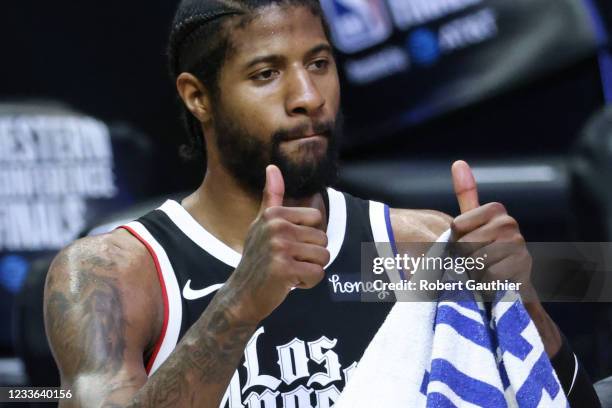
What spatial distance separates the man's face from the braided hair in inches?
0.5

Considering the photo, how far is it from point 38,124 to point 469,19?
88 cm

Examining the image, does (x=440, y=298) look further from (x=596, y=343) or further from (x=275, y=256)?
(x=596, y=343)

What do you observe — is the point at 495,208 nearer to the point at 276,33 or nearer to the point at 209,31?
the point at 276,33

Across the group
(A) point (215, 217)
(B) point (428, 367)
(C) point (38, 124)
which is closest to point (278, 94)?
(A) point (215, 217)

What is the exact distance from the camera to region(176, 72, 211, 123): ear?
68.7 inches

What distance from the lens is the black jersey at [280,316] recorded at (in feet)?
5.24

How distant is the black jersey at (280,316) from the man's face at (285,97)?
0.43 feet

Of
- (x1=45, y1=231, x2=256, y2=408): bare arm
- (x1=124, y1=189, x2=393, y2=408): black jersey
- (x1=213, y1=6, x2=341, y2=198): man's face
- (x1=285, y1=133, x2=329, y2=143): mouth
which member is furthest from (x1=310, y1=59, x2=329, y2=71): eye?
(x1=45, y1=231, x2=256, y2=408): bare arm

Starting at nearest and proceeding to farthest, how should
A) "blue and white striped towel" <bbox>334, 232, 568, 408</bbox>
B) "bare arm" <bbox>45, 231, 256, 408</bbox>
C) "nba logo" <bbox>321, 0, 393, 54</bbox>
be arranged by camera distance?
"blue and white striped towel" <bbox>334, 232, 568, 408</bbox>, "bare arm" <bbox>45, 231, 256, 408</bbox>, "nba logo" <bbox>321, 0, 393, 54</bbox>

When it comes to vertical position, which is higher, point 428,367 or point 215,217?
point 215,217

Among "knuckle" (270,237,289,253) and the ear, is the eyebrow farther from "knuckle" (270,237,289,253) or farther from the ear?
"knuckle" (270,237,289,253)

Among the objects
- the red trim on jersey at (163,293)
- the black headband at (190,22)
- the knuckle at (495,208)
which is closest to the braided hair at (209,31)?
the black headband at (190,22)

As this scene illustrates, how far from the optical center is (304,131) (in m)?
1.60

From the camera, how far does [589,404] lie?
4.79 feet
